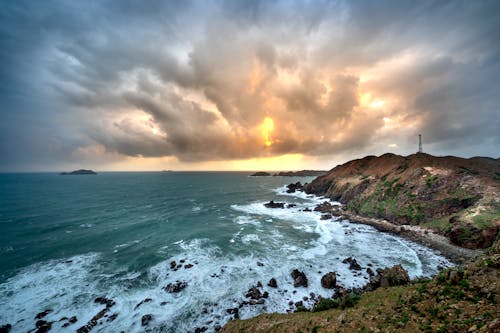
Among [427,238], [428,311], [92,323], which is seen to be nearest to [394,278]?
[428,311]

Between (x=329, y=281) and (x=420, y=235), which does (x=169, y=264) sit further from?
(x=420, y=235)

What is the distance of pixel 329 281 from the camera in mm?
23500

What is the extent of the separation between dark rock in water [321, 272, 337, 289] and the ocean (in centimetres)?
81

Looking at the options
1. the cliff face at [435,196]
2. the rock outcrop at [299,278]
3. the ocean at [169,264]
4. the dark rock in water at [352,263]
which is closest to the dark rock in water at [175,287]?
the ocean at [169,264]

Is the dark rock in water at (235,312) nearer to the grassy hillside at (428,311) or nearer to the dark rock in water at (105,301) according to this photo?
the grassy hillside at (428,311)

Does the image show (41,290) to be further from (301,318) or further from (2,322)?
(301,318)

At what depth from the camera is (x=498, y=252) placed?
1448cm

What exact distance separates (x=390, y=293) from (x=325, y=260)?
1423 cm

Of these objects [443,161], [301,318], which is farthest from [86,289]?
[443,161]

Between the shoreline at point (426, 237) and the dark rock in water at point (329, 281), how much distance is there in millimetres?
19353

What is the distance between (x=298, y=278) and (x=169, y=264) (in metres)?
19.8

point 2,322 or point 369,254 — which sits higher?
point 369,254

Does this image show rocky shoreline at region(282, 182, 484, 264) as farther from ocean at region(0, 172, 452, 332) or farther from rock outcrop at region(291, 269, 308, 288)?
rock outcrop at region(291, 269, 308, 288)

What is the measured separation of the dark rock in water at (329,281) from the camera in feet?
76.5
